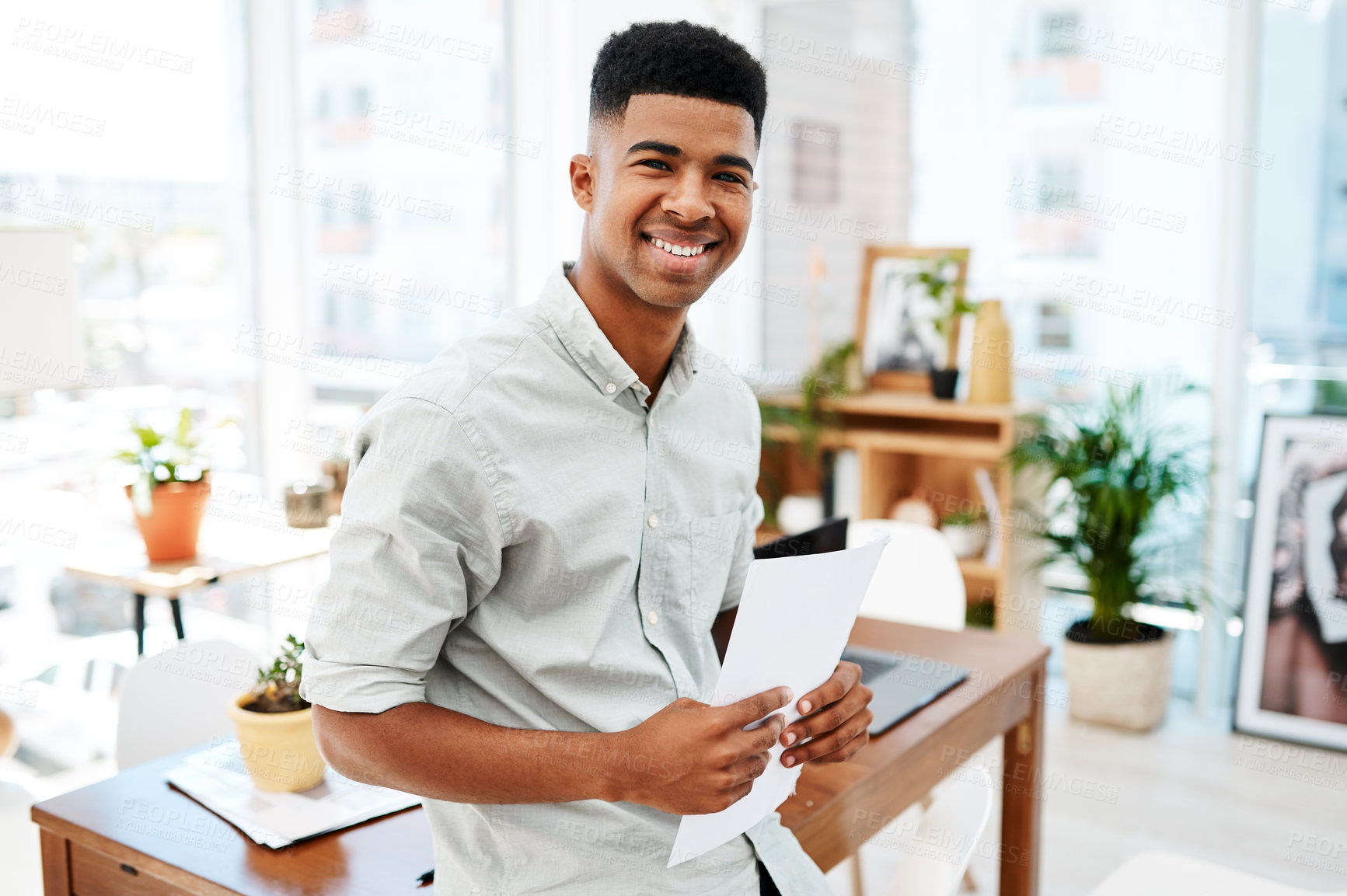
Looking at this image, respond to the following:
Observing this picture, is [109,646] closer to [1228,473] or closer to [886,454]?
[886,454]

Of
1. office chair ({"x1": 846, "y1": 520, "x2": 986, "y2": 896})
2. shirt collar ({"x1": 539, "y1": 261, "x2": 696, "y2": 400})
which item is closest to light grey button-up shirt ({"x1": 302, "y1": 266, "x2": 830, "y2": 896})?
shirt collar ({"x1": 539, "y1": 261, "x2": 696, "y2": 400})

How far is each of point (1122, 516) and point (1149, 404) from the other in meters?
0.48

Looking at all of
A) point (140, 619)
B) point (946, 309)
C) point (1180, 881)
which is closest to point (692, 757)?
point (1180, 881)

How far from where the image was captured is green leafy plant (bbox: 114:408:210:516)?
264 centimetres

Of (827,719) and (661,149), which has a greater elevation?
(661,149)

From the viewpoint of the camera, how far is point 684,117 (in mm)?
1157

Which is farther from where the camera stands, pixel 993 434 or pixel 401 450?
pixel 993 434

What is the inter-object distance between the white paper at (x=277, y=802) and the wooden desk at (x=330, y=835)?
0.01m

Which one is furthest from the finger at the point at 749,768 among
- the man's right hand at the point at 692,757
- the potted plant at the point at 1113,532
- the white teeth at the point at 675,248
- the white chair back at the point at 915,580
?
the potted plant at the point at 1113,532

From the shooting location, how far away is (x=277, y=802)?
141 cm

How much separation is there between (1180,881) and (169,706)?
62.4 inches

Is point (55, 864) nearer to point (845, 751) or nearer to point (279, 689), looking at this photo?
point (279, 689)

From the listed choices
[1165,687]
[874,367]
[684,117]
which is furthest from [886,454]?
[684,117]

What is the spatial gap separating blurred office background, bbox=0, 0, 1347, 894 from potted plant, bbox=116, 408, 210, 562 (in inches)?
16.1
